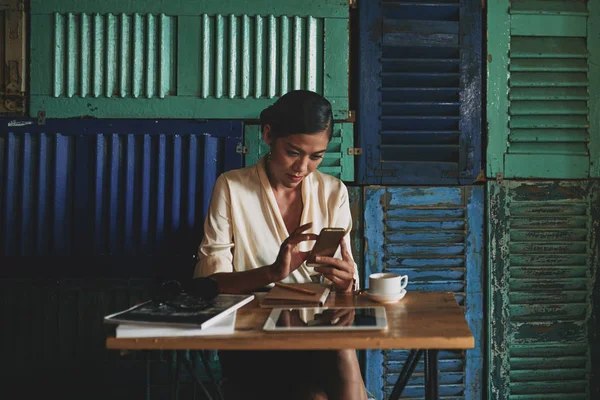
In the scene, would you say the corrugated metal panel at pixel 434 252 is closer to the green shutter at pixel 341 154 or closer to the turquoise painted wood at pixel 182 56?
the green shutter at pixel 341 154

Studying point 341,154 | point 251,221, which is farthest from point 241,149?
point 251,221

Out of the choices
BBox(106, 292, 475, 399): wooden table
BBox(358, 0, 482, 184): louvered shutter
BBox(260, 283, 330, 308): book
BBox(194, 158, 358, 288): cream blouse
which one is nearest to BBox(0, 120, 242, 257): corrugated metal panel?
BBox(194, 158, 358, 288): cream blouse

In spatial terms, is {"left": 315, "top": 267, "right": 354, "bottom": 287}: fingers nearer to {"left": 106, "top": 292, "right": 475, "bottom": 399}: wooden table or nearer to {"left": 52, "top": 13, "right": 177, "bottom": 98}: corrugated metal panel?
{"left": 106, "top": 292, "right": 475, "bottom": 399}: wooden table

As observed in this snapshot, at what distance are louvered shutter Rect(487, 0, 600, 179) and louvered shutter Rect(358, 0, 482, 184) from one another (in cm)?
10

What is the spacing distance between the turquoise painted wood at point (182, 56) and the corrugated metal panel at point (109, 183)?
0.32 feet

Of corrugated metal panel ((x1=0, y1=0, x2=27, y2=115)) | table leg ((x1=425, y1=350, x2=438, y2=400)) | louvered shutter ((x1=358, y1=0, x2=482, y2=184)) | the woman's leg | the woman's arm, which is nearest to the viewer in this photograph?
table leg ((x1=425, y1=350, x2=438, y2=400))

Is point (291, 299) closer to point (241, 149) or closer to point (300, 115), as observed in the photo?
point (300, 115)

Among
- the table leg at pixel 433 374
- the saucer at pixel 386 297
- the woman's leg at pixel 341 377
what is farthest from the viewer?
the saucer at pixel 386 297

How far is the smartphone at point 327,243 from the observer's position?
Result: 72.4 inches

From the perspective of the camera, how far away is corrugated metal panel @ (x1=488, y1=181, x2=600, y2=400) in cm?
289

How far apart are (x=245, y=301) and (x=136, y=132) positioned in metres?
1.41

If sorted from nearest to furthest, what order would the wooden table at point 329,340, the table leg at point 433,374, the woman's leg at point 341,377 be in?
the wooden table at point 329,340 < the table leg at point 433,374 < the woman's leg at point 341,377

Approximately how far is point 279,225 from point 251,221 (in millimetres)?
112

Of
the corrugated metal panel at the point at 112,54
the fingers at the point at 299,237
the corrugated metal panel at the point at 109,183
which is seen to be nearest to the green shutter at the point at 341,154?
the corrugated metal panel at the point at 109,183
